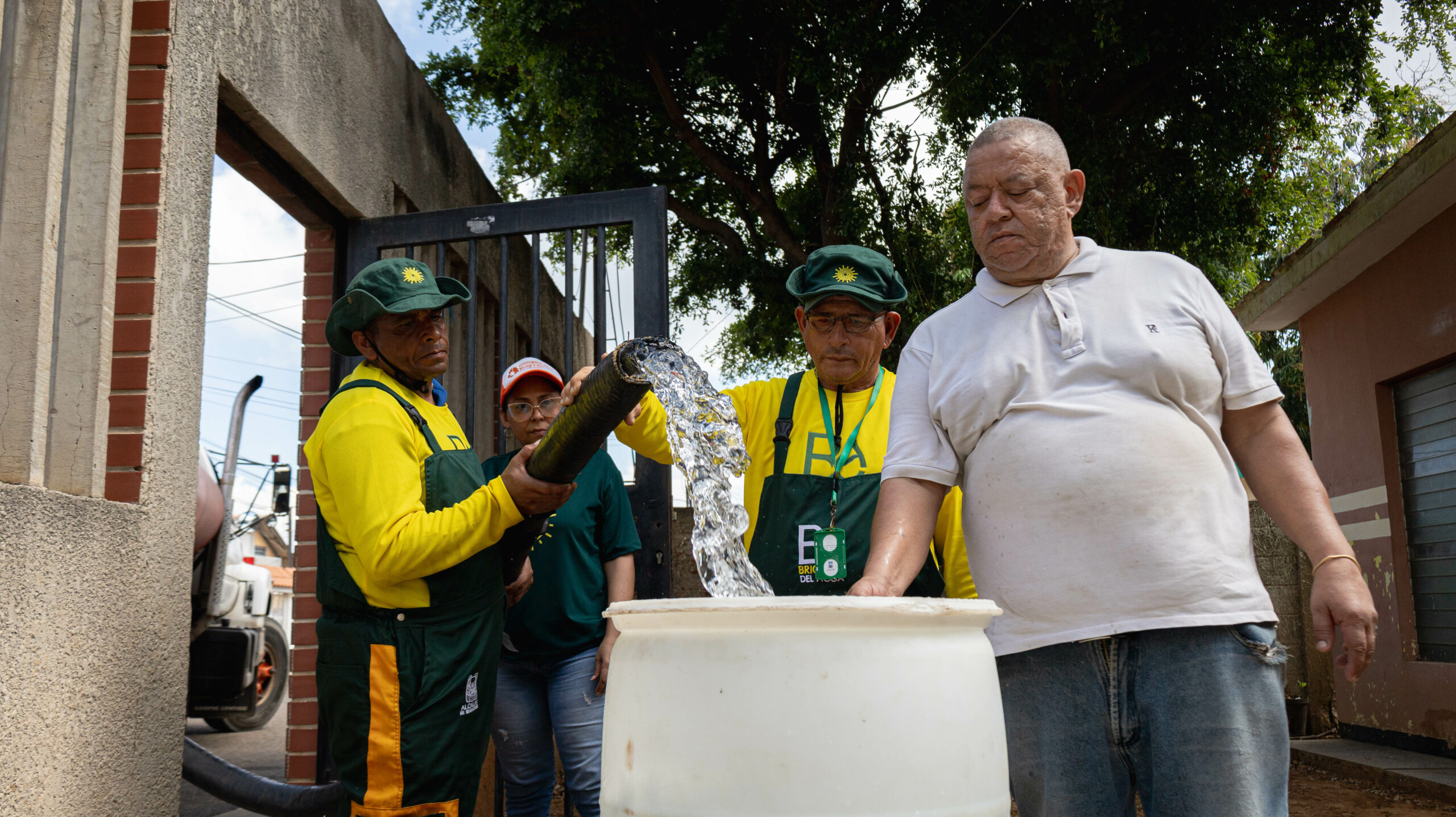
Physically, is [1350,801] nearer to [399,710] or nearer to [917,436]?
[917,436]

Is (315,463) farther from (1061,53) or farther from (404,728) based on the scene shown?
(1061,53)

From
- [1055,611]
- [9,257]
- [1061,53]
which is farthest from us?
[1061,53]

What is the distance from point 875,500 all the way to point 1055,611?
71 cm

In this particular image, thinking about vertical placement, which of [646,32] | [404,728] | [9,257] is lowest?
[404,728]

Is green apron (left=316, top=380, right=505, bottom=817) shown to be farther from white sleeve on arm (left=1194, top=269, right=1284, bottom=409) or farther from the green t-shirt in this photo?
white sleeve on arm (left=1194, top=269, right=1284, bottom=409)

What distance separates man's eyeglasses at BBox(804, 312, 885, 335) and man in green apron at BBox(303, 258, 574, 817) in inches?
30.6

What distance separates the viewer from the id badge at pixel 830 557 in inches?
→ 89.3

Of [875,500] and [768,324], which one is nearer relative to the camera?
[875,500]

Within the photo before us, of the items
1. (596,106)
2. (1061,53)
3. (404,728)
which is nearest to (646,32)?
(596,106)

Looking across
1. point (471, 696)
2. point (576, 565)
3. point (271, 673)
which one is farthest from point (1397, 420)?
point (271, 673)

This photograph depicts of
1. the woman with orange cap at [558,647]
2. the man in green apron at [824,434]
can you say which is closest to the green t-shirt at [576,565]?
the woman with orange cap at [558,647]

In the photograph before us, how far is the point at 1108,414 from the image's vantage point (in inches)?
66.8

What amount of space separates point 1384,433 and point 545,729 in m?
6.16

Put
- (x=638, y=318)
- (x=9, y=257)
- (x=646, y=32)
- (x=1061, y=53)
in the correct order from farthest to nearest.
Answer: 1. (x=646, y=32)
2. (x=1061, y=53)
3. (x=638, y=318)
4. (x=9, y=257)
